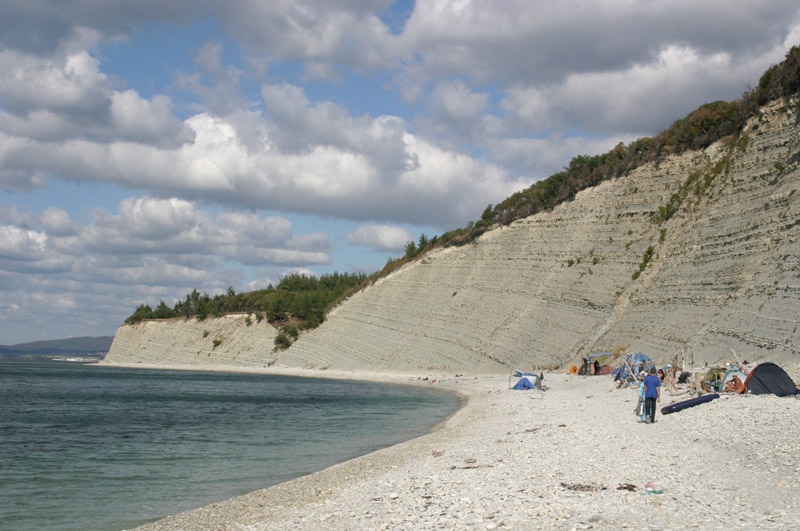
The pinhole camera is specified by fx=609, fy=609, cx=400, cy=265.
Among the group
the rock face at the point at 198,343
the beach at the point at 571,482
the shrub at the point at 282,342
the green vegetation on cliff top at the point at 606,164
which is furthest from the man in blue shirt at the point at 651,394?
the rock face at the point at 198,343

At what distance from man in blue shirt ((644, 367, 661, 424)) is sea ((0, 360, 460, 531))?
25.1 feet

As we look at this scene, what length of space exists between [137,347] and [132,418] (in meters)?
102

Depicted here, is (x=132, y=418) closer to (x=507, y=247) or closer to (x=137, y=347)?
(x=507, y=247)

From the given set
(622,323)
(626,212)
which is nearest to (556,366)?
(622,323)

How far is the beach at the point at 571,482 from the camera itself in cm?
841

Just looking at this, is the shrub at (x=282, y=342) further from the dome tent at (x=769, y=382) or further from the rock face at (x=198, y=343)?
the dome tent at (x=769, y=382)

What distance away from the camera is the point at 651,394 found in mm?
16531

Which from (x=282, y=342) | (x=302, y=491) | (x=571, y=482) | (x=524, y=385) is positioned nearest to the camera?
(x=571, y=482)

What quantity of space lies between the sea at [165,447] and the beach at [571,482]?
1747 mm

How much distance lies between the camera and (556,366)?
42156 mm

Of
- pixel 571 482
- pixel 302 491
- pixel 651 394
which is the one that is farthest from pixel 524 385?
pixel 571 482

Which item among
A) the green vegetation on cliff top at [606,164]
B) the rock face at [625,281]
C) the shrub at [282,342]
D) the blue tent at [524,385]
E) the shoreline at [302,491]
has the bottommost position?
the shoreline at [302,491]

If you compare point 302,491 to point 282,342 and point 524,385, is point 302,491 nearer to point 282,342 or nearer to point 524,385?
point 524,385

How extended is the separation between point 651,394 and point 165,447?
48.3 ft
